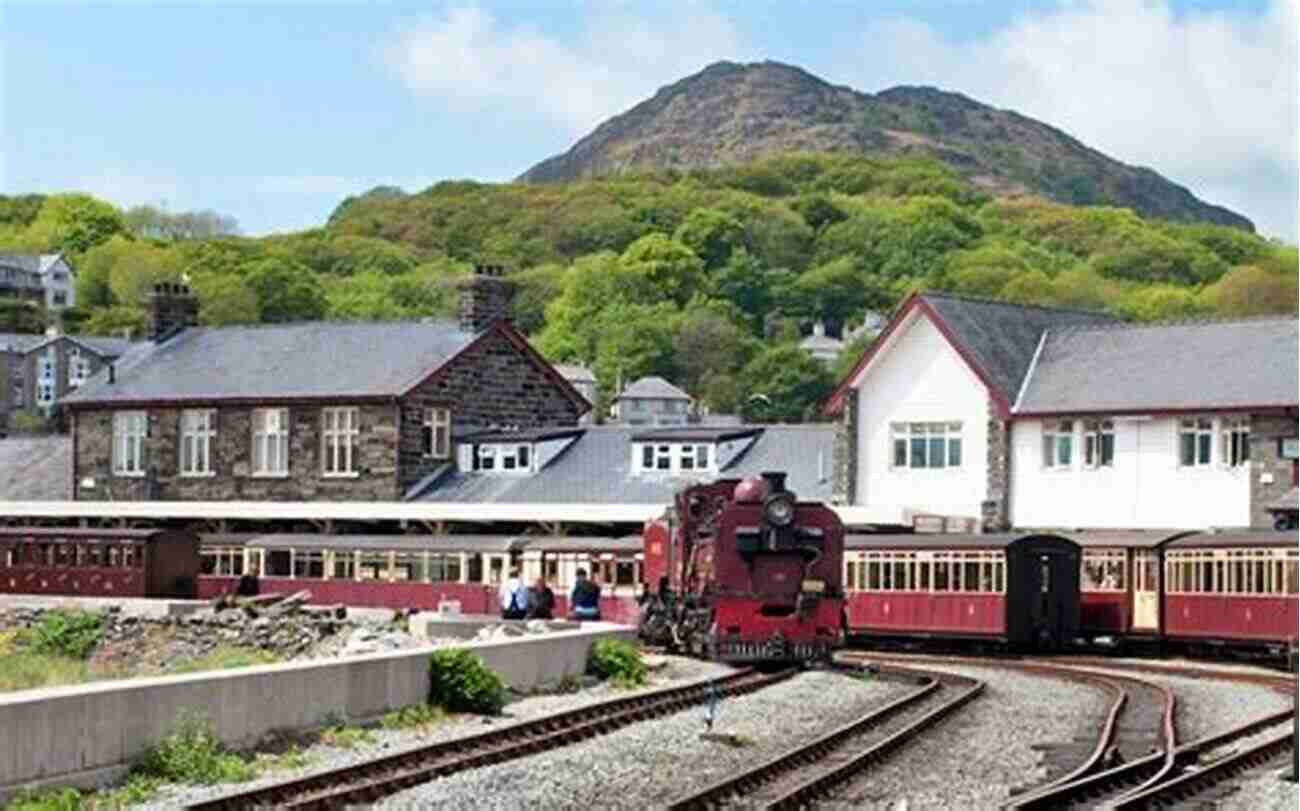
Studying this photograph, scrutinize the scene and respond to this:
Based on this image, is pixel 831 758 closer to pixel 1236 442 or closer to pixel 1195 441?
pixel 1236 442

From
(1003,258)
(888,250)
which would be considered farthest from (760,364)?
(888,250)

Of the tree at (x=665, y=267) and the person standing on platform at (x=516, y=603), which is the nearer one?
the person standing on platform at (x=516, y=603)

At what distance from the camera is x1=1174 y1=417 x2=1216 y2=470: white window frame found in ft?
155

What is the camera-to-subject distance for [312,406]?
59.5 m

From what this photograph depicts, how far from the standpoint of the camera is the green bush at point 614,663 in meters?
29.5

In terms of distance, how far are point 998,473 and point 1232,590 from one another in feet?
45.6

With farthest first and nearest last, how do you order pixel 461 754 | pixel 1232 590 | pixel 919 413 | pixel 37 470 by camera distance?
1. pixel 37 470
2. pixel 919 413
3. pixel 1232 590
4. pixel 461 754

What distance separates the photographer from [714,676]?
3016cm

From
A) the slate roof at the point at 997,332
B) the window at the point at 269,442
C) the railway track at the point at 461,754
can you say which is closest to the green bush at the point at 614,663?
the railway track at the point at 461,754

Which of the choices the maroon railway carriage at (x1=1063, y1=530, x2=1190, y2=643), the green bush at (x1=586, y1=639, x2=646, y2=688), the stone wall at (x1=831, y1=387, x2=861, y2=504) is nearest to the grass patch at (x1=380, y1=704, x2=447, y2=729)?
the green bush at (x1=586, y1=639, x2=646, y2=688)

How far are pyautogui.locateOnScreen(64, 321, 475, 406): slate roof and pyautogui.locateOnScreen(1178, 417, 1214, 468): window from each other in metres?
19.7

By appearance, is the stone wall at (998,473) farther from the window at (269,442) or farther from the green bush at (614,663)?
the green bush at (614,663)

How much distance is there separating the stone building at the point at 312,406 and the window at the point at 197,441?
3 centimetres

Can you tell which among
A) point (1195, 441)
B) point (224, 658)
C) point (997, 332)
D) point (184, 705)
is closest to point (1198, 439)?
point (1195, 441)
